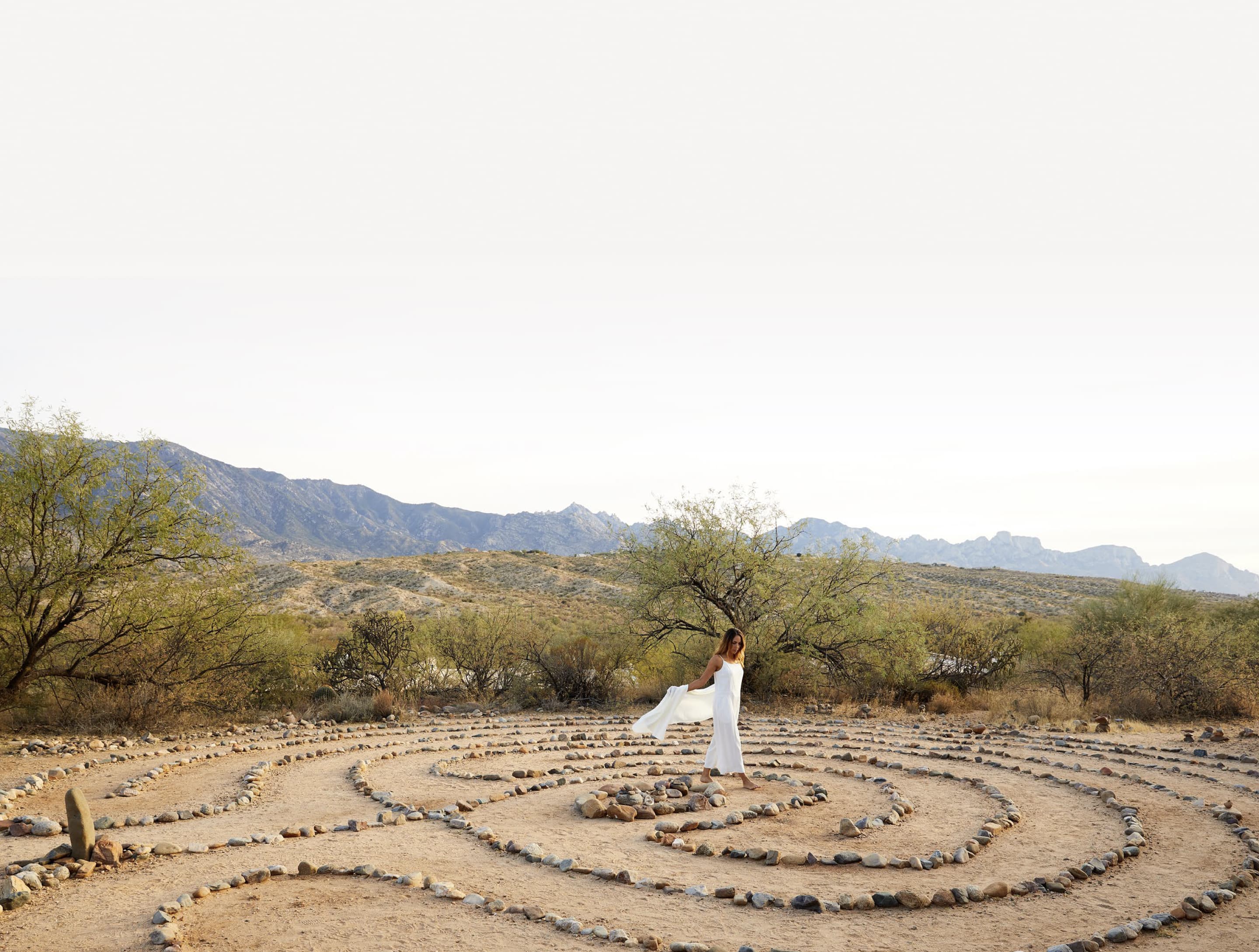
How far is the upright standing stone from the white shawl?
6.48 meters

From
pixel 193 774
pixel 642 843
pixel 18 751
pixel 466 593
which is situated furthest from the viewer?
pixel 466 593

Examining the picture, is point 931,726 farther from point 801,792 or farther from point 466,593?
point 466,593

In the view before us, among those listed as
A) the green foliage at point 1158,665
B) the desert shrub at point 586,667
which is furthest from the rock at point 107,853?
the green foliage at point 1158,665

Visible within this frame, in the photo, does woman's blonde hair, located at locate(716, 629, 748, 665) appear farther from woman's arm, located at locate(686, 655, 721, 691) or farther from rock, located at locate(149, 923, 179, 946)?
rock, located at locate(149, 923, 179, 946)

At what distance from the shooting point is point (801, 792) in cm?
1154

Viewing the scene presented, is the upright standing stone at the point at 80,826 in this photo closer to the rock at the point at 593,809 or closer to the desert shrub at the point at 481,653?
the rock at the point at 593,809

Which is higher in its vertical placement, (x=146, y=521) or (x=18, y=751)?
(x=146, y=521)

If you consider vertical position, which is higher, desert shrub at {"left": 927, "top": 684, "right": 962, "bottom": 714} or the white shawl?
the white shawl

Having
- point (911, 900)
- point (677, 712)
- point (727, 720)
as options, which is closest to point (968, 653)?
point (677, 712)

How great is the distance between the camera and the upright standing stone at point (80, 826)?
7.74 meters

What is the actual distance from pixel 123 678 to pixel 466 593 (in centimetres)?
4071

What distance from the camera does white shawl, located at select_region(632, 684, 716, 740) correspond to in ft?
41.2

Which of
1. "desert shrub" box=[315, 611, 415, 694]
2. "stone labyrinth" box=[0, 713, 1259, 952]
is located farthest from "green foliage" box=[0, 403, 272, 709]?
"desert shrub" box=[315, 611, 415, 694]

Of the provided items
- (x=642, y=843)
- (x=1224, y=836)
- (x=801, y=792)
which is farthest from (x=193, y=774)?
(x=1224, y=836)
